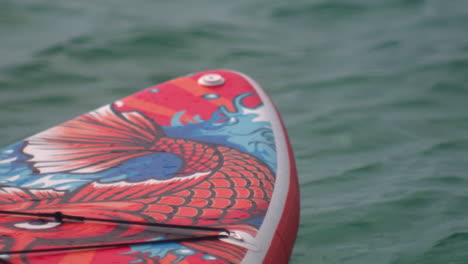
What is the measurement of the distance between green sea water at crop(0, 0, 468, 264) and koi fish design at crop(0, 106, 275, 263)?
1.70 ft

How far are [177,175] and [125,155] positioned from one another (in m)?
0.30

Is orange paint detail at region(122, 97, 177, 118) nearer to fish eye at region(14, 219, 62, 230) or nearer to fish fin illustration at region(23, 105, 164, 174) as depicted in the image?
fish fin illustration at region(23, 105, 164, 174)

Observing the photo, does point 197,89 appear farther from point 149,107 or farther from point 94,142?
point 94,142

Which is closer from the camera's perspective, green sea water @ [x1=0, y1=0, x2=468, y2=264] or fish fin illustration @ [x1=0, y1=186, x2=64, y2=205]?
fish fin illustration @ [x1=0, y1=186, x2=64, y2=205]

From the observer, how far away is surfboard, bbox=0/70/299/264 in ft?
6.01

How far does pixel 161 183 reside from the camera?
2248mm

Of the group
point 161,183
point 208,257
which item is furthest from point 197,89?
point 208,257

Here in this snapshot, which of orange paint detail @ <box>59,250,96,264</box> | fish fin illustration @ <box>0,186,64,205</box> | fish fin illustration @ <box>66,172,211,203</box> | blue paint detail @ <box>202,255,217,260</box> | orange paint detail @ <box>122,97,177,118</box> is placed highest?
orange paint detail @ <box>122,97,177,118</box>

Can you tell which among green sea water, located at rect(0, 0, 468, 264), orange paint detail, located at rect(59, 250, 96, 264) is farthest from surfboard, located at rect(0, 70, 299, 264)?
green sea water, located at rect(0, 0, 468, 264)

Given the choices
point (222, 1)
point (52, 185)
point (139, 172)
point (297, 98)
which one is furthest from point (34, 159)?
point (222, 1)

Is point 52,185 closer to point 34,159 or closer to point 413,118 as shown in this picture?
point 34,159

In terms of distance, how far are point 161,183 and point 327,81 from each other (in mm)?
2361

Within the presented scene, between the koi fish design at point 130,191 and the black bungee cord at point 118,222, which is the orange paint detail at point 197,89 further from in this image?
the black bungee cord at point 118,222

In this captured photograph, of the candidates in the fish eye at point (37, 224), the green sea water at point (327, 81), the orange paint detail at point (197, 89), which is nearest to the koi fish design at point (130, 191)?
the fish eye at point (37, 224)
